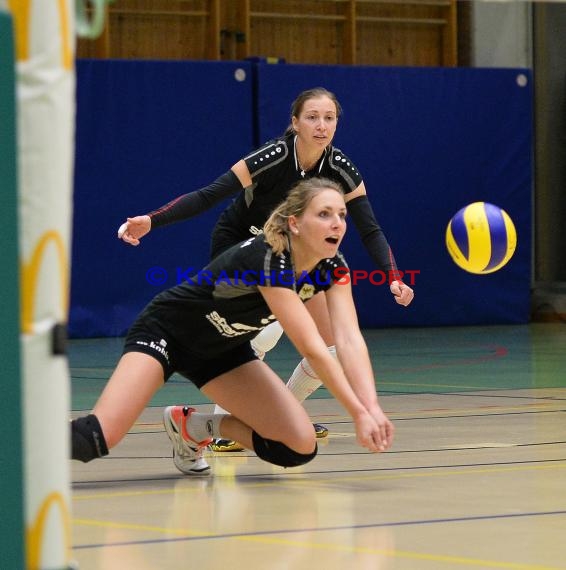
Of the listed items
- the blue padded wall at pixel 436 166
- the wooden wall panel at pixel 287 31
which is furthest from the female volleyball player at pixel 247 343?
the wooden wall panel at pixel 287 31

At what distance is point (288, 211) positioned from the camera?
14.3 ft

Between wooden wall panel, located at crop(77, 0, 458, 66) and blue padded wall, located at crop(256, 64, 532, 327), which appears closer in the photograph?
blue padded wall, located at crop(256, 64, 532, 327)

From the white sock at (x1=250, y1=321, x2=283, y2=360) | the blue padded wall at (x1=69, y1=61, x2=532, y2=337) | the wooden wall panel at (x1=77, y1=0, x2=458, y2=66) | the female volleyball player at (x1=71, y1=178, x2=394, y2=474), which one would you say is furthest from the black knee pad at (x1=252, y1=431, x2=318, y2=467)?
the wooden wall panel at (x1=77, y1=0, x2=458, y2=66)

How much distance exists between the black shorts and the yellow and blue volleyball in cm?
266

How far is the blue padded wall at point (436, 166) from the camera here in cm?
1402

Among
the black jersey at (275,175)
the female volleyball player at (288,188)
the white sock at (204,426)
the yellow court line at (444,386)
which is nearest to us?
the white sock at (204,426)

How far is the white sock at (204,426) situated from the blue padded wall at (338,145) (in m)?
8.47

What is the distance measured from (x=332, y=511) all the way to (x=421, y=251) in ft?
34.7

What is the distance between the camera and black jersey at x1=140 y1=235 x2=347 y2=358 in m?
4.44

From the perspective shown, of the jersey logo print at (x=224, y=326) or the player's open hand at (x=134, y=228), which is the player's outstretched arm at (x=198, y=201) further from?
the jersey logo print at (x=224, y=326)

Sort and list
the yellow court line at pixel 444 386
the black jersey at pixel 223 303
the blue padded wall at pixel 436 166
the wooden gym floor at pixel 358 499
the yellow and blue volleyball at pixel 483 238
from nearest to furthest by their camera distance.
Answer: the wooden gym floor at pixel 358 499, the black jersey at pixel 223 303, the yellow and blue volleyball at pixel 483 238, the yellow court line at pixel 444 386, the blue padded wall at pixel 436 166

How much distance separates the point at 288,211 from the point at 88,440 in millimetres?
1012

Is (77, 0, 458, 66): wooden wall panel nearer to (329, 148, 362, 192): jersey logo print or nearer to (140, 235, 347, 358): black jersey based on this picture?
(329, 148, 362, 192): jersey logo print

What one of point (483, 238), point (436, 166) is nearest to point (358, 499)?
point (483, 238)
